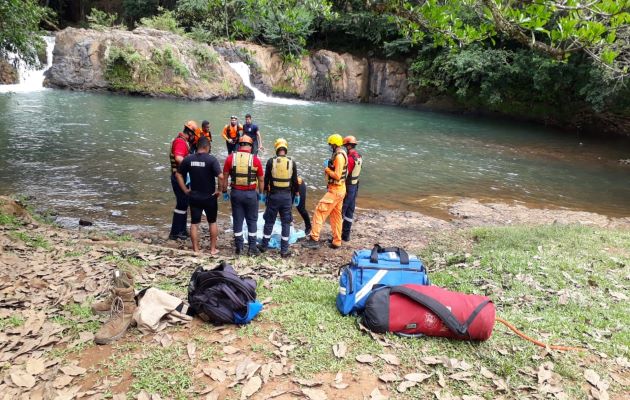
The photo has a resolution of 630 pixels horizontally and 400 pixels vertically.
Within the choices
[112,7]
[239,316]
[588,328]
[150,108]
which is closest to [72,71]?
[150,108]

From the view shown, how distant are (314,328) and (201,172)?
3978 millimetres

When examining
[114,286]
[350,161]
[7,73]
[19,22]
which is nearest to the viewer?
[114,286]

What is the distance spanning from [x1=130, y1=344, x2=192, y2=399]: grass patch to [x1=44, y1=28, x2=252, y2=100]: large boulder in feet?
87.8

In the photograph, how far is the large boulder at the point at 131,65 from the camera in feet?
88.8

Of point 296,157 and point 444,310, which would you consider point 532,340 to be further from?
point 296,157

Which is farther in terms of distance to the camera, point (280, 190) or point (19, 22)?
point (19, 22)

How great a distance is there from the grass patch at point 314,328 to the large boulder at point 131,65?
2581 cm

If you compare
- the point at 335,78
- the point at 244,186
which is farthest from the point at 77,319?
the point at 335,78

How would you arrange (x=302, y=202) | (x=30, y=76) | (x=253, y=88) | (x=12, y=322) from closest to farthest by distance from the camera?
(x=12, y=322)
(x=302, y=202)
(x=30, y=76)
(x=253, y=88)

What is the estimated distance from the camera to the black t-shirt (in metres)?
7.22

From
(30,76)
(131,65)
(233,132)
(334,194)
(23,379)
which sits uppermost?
(131,65)

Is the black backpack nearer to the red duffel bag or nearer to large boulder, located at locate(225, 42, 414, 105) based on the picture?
the red duffel bag

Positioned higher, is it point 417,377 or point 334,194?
point 334,194

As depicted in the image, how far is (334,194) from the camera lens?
819 centimetres
